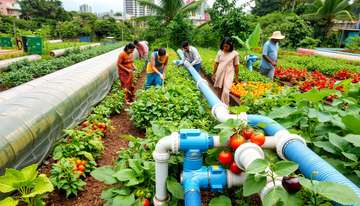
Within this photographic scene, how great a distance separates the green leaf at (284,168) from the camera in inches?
46.8

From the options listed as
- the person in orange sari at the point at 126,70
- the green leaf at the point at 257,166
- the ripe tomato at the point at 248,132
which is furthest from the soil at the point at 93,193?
the person in orange sari at the point at 126,70

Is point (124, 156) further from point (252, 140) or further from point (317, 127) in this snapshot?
point (317, 127)

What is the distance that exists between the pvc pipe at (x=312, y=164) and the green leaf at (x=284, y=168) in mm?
262

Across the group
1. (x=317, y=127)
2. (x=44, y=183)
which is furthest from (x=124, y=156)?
(x=317, y=127)

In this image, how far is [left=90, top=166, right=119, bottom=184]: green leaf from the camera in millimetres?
1877

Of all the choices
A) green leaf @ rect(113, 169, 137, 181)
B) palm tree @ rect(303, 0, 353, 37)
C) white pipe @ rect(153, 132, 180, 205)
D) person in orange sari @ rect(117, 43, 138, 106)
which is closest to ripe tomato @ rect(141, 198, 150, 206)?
white pipe @ rect(153, 132, 180, 205)

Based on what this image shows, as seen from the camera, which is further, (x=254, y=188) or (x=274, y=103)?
(x=274, y=103)

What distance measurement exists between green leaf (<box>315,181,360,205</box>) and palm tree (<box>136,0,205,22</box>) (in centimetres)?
2445

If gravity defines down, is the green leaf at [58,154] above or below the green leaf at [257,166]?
below

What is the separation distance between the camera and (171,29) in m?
21.4

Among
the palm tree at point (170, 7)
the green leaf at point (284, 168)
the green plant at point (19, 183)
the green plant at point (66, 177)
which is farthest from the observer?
the palm tree at point (170, 7)

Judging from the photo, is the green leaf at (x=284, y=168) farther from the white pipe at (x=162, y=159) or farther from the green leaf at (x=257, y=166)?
the white pipe at (x=162, y=159)

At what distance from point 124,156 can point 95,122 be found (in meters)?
1.71

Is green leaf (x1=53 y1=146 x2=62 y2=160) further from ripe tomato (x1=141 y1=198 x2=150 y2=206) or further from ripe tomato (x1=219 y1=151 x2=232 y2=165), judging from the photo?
ripe tomato (x1=219 y1=151 x2=232 y2=165)
